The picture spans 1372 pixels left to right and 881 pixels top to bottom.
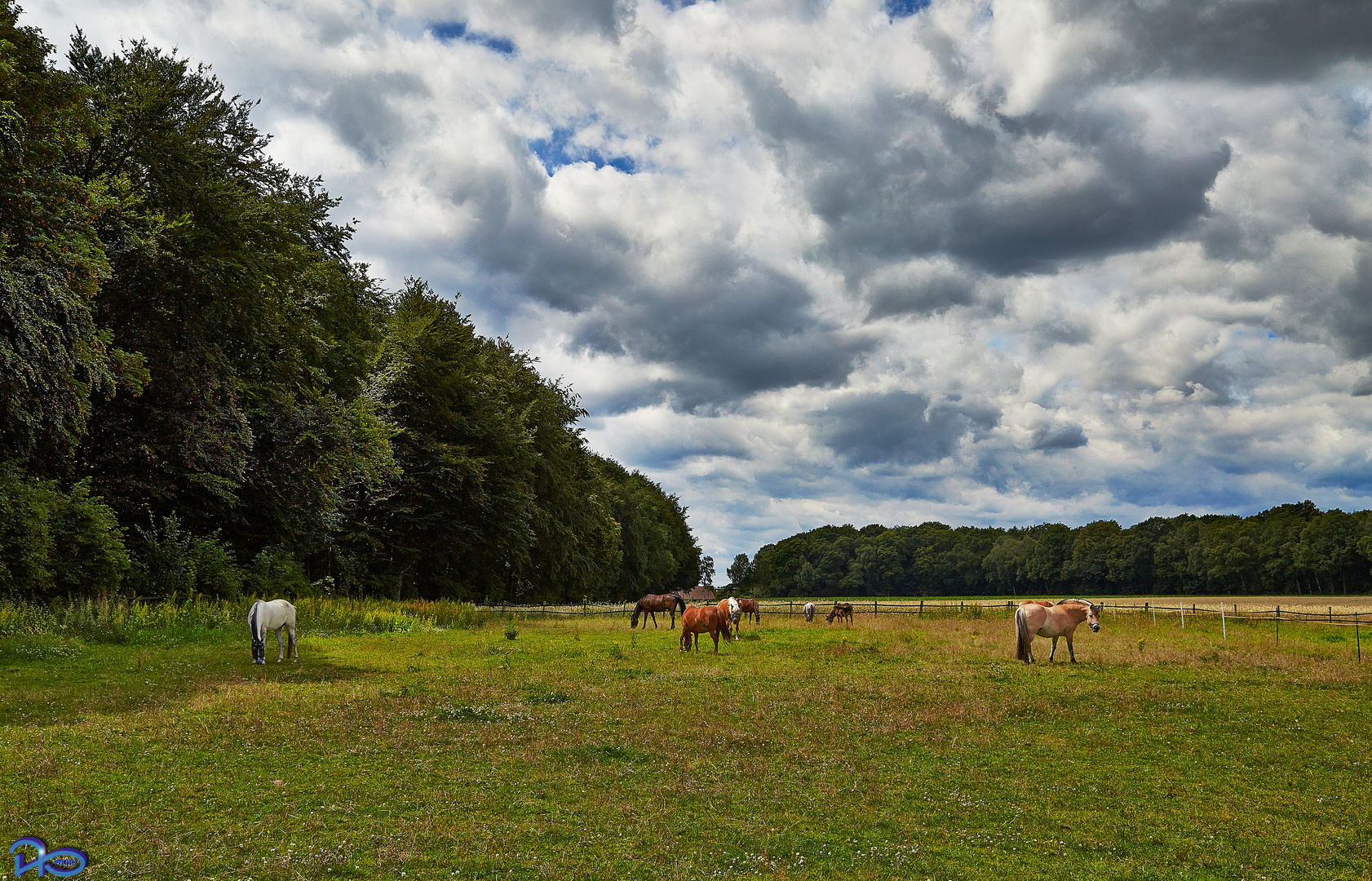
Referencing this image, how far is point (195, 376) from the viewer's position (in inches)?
1051

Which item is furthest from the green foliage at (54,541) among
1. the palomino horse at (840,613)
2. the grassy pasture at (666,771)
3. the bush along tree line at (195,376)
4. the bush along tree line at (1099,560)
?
the bush along tree line at (1099,560)

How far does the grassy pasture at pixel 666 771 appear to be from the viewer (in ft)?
23.7

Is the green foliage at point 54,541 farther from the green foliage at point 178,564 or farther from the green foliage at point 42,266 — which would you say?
the green foliage at point 178,564

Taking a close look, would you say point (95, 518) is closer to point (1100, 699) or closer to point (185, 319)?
point (185, 319)

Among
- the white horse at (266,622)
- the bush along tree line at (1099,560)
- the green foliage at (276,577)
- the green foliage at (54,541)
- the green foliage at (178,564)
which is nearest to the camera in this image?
the white horse at (266,622)

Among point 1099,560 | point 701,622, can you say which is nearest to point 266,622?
point 701,622

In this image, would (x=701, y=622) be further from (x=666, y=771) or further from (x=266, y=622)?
(x=666, y=771)

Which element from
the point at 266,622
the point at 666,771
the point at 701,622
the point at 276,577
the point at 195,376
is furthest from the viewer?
the point at 276,577

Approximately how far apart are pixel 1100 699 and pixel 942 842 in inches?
408

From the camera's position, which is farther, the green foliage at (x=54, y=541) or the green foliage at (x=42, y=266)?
the green foliage at (x=54, y=541)

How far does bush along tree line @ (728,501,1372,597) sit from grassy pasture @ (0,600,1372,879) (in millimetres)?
133391

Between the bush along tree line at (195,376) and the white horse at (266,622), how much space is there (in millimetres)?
6507

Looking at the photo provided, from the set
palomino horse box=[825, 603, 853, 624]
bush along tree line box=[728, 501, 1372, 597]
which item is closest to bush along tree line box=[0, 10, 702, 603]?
palomino horse box=[825, 603, 853, 624]

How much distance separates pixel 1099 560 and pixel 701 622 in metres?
148
